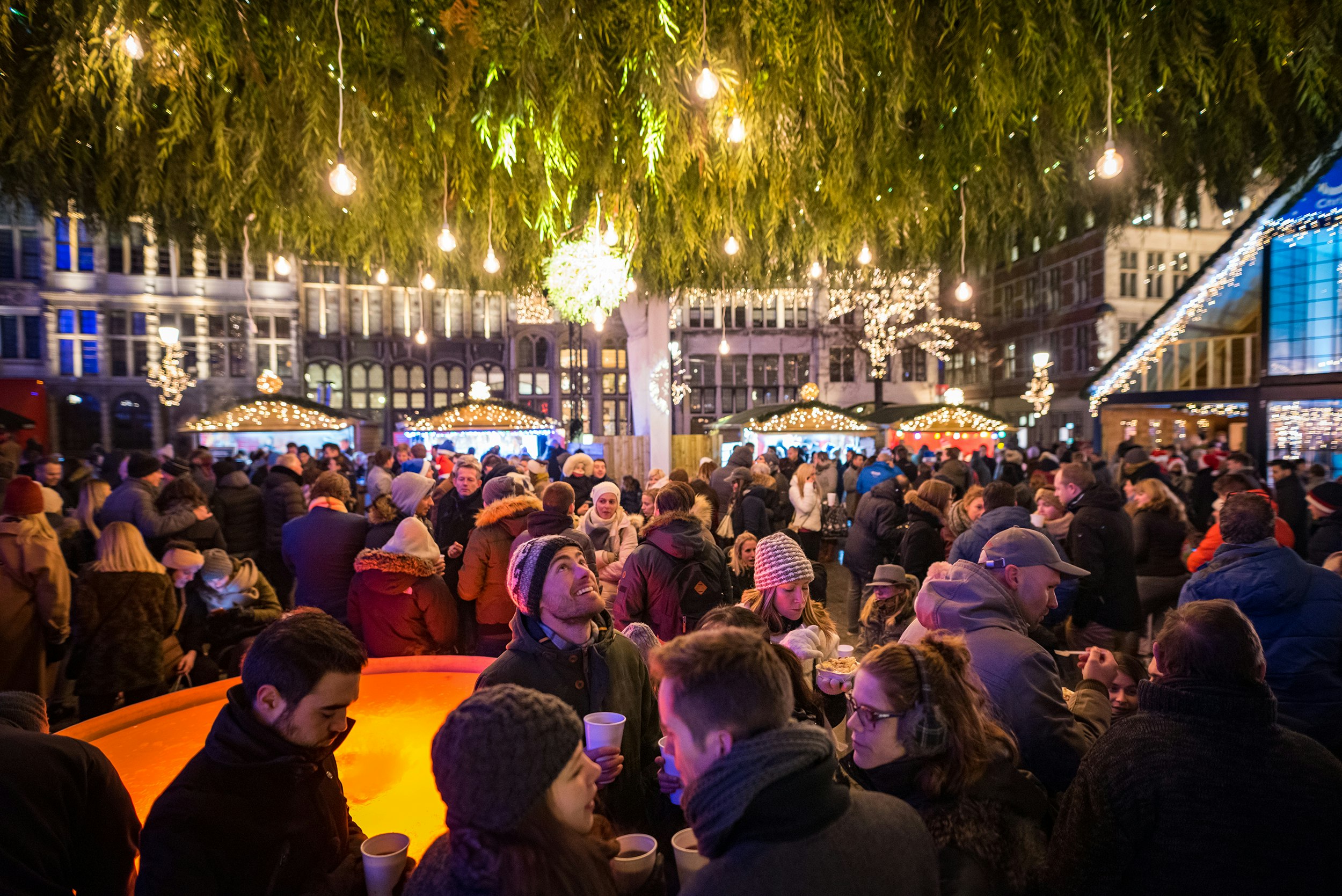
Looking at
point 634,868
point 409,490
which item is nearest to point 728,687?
point 634,868

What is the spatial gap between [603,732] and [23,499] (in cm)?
439

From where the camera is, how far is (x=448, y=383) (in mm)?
37594

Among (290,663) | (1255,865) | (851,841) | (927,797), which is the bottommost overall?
(1255,865)

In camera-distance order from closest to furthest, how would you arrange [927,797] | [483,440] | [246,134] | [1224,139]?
[927,797] → [246,134] → [1224,139] → [483,440]

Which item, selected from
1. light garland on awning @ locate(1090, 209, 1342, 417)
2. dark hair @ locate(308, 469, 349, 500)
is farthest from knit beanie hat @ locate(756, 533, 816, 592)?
light garland on awning @ locate(1090, 209, 1342, 417)

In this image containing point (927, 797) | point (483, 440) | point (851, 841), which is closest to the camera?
point (851, 841)

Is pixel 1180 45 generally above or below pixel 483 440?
above

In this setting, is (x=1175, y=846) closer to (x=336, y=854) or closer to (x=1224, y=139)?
(x=336, y=854)

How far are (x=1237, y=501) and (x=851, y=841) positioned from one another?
3.59 metres

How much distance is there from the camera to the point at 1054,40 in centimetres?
590

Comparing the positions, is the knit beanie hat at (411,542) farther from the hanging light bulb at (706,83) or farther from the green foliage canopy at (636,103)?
the green foliage canopy at (636,103)

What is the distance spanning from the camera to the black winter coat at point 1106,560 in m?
5.38

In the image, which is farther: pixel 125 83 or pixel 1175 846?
pixel 125 83

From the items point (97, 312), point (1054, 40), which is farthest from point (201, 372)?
point (1054, 40)
